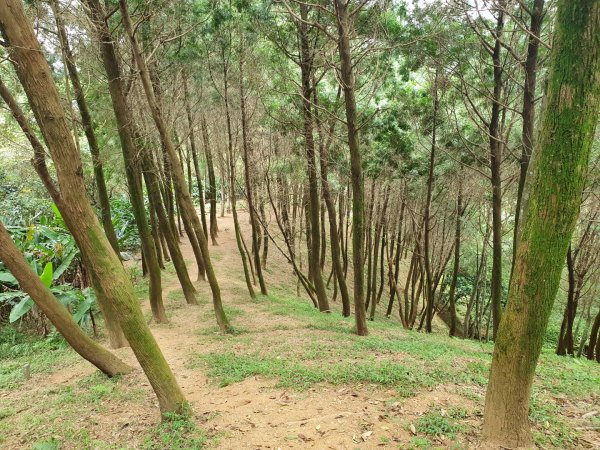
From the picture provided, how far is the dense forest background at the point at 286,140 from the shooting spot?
3951mm

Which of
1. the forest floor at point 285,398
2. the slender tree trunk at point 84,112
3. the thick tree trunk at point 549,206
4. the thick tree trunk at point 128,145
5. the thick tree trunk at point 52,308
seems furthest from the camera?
the thick tree trunk at point 128,145

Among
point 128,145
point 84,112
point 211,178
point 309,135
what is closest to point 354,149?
point 309,135

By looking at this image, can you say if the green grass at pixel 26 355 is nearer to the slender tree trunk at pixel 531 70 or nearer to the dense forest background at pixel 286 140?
the dense forest background at pixel 286 140

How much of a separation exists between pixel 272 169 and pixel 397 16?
5895 millimetres

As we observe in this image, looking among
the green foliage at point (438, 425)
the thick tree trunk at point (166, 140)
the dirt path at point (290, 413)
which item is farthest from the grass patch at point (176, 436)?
the thick tree trunk at point (166, 140)

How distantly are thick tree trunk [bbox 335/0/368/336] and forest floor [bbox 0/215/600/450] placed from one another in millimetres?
980

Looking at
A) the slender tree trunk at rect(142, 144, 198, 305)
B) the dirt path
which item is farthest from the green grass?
the slender tree trunk at rect(142, 144, 198, 305)

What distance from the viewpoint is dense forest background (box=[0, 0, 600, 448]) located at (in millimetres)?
3951

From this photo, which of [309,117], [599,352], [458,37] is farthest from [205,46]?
[599,352]

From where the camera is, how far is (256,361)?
659cm

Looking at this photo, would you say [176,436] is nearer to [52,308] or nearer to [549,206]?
[52,308]

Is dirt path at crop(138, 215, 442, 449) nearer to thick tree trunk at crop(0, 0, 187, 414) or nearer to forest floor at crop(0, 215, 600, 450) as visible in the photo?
forest floor at crop(0, 215, 600, 450)

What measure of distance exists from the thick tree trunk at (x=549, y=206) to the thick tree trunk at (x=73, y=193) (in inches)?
141

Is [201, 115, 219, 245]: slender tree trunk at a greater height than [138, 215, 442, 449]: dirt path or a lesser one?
greater
